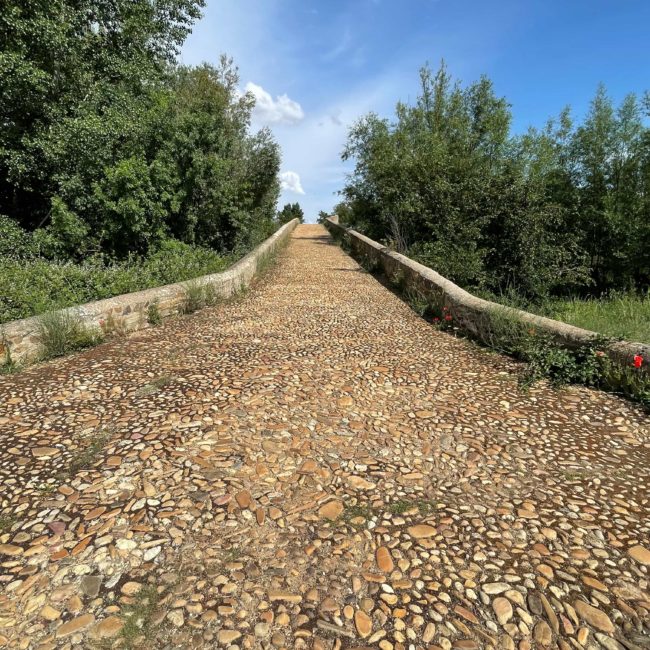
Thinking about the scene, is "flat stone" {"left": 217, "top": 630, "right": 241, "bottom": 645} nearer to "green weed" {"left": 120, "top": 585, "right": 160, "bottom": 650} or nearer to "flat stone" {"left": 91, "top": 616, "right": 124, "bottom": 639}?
"green weed" {"left": 120, "top": 585, "right": 160, "bottom": 650}

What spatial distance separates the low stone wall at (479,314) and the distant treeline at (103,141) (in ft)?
17.0

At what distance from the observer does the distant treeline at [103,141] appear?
8.12 m

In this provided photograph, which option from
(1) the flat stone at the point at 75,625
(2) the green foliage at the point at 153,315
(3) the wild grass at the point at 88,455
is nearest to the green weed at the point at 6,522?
(3) the wild grass at the point at 88,455

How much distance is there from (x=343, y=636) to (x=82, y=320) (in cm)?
444

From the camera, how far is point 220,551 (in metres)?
2.09

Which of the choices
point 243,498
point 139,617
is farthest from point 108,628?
point 243,498

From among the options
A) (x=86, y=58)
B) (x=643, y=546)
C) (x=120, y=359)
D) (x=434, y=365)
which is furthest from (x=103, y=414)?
(x=86, y=58)

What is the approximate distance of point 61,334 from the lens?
14.8ft

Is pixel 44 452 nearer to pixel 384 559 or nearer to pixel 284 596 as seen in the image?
pixel 284 596

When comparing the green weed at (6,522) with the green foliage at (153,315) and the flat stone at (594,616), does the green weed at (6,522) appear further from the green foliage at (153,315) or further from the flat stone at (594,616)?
the green foliage at (153,315)

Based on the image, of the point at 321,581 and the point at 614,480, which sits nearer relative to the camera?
the point at 321,581

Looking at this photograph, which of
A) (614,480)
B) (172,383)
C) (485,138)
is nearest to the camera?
(614,480)

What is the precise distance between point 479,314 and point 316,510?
3.84 meters

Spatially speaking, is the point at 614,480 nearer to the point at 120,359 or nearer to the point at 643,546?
the point at 643,546
